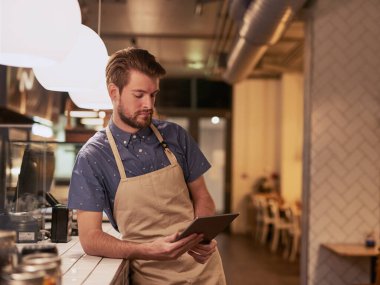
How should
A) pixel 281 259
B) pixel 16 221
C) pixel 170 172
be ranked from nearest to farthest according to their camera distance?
1. pixel 170 172
2. pixel 16 221
3. pixel 281 259

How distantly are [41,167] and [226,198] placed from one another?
9.79 m

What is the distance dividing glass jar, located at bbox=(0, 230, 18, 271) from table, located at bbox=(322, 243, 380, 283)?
153 inches

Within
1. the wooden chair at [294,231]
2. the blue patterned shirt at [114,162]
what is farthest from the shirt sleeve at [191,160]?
the wooden chair at [294,231]

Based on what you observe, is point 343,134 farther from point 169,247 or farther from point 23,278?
point 23,278

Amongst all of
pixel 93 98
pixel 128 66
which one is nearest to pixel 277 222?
pixel 93 98

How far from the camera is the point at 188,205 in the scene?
2348 mm

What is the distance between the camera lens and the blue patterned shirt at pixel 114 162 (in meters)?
2.14

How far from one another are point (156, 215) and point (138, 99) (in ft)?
1.54

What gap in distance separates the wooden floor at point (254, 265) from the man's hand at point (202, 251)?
15.1ft

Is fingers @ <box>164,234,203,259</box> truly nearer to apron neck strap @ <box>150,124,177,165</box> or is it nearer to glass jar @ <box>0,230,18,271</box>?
apron neck strap @ <box>150,124,177,165</box>

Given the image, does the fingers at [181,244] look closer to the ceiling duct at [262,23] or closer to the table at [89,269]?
the table at [89,269]

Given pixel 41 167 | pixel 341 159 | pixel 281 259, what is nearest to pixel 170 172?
pixel 41 167

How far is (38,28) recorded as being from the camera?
1534mm

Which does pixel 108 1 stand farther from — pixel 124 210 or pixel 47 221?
pixel 124 210
